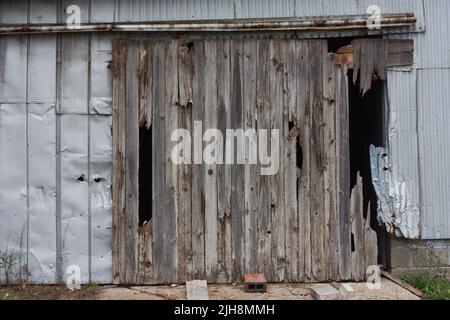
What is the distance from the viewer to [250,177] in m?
6.36

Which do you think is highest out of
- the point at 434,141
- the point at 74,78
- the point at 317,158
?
the point at 74,78

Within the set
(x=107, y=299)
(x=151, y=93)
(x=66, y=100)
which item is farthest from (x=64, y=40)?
(x=107, y=299)

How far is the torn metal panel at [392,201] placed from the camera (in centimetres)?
629

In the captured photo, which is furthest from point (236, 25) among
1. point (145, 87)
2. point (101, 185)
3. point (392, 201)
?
point (392, 201)

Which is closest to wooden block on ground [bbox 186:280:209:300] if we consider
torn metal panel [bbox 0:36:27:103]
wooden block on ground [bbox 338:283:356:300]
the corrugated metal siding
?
wooden block on ground [bbox 338:283:356:300]

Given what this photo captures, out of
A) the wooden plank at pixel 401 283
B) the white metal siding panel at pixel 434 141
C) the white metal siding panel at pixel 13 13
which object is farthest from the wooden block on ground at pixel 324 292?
the white metal siding panel at pixel 13 13

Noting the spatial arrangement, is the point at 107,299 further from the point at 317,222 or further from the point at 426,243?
the point at 426,243

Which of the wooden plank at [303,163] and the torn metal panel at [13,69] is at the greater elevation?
the torn metal panel at [13,69]

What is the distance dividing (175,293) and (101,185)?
1.43m

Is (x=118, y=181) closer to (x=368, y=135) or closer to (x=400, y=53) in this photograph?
(x=368, y=135)

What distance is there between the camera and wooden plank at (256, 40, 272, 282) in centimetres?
635

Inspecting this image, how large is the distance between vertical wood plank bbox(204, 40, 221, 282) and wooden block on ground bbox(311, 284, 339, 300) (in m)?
1.11

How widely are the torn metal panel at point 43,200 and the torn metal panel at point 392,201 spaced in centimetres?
358

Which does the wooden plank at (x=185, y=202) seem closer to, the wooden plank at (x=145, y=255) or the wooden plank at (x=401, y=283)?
the wooden plank at (x=145, y=255)
